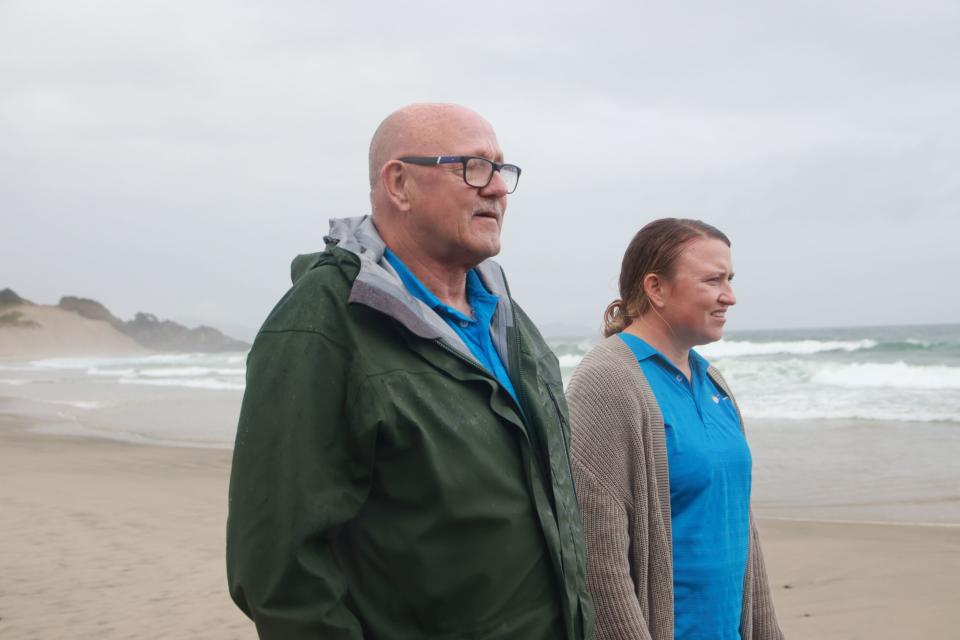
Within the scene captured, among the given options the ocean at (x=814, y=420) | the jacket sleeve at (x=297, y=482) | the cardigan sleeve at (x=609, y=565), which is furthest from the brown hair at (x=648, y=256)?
the ocean at (x=814, y=420)

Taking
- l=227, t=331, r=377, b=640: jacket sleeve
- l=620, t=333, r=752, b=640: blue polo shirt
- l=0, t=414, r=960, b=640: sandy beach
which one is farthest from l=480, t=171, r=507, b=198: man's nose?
l=0, t=414, r=960, b=640: sandy beach

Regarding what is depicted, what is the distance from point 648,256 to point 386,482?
135 cm

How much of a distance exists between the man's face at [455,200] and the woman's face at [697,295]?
86 cm

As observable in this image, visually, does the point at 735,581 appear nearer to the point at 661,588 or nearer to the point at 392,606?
the point at 661,588

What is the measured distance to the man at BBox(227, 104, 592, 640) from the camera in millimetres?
1492

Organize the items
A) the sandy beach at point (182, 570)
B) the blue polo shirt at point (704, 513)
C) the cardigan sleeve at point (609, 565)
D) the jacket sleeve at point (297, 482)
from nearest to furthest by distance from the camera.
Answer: the jacket sleeve at point (297, 482) < the cardigan sleeve at point (609, 565) < the blue polo shirt at point (704, 513) < the sandy beach at point (182, 570)

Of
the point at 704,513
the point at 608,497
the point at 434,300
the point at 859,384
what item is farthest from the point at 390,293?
the point at 859,384

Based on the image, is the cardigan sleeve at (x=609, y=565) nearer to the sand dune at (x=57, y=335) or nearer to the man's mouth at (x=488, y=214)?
the man's mouth at (x=488, y=214)

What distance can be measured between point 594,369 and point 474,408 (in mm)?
817

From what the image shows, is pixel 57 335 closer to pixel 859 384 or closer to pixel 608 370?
pixel 859 384

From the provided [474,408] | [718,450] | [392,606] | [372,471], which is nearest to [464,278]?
[474,408]

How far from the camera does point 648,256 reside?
2.63 meters

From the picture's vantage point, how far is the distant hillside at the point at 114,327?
7906cm

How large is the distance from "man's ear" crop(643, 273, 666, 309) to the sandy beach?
2776 millimetres
